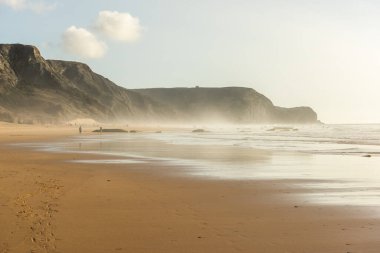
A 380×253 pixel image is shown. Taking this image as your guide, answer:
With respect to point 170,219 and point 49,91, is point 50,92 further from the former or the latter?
point 170,219

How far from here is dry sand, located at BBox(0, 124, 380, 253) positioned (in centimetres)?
683

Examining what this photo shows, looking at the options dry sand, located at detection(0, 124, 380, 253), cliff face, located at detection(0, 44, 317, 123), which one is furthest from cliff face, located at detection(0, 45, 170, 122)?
dry sand, located at detection(0, 124, 380, 253)

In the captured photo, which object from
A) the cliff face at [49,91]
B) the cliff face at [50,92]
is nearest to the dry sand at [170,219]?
the cliff face at [50,92]

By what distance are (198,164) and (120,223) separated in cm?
1193

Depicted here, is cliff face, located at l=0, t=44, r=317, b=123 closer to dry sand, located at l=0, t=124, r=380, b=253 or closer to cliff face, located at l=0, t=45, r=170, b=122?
cliff face, located at l=0, t=45, r=170, b=122

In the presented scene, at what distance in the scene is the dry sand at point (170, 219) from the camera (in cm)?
683

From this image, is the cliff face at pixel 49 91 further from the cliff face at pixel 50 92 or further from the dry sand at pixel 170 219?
the dry sand at pixel 170 219

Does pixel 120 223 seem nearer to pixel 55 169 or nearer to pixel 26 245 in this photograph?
pixel 26 245

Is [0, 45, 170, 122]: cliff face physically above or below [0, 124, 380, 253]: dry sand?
above

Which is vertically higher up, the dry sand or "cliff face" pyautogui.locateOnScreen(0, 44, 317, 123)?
"cliff face" pyautogui.locateOnScreen(0, 44, 317, 123)

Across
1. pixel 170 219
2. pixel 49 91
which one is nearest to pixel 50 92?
pixel 49 91

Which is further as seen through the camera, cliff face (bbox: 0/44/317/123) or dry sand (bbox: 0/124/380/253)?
cliff face (bbox: 0/44/317/123)

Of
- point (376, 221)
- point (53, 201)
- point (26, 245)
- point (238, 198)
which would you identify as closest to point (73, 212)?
point (53, 201)

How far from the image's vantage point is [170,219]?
8617 millimetres
